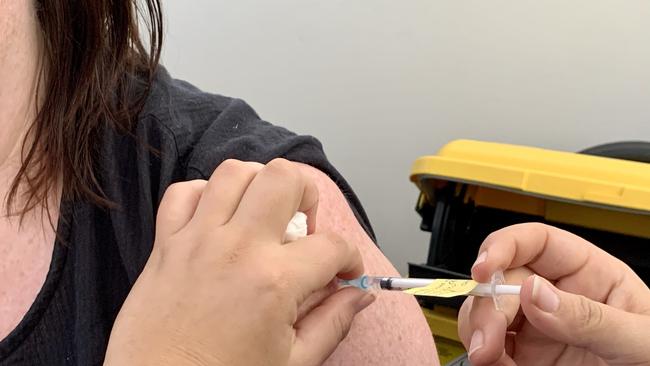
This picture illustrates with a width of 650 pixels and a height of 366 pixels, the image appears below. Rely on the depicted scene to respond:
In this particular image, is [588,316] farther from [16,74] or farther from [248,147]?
[16,74]

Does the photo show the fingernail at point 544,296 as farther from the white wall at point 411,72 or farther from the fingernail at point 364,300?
the white wall at point 411,72

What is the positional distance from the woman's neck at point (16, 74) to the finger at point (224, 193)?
0.33 metres

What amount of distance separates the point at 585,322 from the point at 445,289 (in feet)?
0.44

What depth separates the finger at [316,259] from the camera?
479mm

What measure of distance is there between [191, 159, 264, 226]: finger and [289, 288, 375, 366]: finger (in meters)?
0.09

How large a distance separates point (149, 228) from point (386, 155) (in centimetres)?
119

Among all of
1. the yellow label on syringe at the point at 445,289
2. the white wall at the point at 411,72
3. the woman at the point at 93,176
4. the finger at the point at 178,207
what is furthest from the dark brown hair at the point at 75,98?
the white wall at the point at 411,72

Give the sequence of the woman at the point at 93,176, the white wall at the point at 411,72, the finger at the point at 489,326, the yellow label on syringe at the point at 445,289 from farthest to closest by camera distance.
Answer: the white wall at the point at 411,72, the woman at the point at 93,176, the finger at the point at 489,326, the yellow label on syringe at the point at 445,289

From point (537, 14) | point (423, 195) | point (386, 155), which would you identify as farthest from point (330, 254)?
point (386, 155)

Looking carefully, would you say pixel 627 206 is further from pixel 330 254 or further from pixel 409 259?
pixel 409 259

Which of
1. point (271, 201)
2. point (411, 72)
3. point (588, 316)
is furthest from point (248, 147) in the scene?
point (411, 72)

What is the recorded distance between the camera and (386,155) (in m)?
1.85

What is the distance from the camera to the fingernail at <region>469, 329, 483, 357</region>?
60 cm

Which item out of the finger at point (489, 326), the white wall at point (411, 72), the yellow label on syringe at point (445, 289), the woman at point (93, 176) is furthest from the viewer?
the white wall at point (411, 72)
